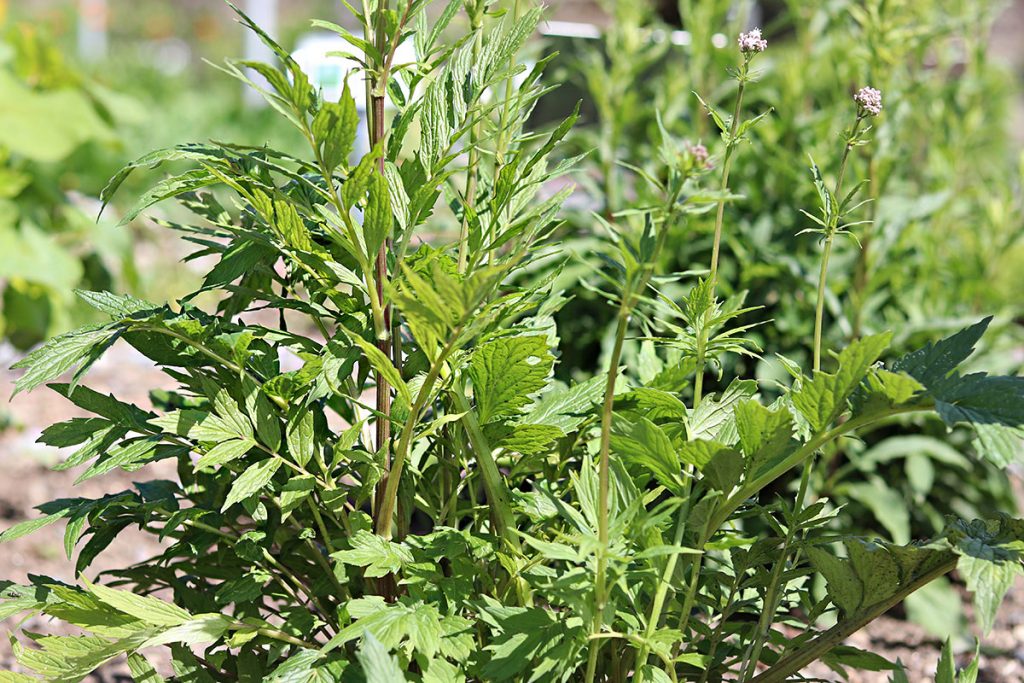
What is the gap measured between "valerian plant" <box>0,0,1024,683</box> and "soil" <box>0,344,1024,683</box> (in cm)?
84

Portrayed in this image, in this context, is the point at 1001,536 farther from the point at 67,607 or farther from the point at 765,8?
the point at 765,8

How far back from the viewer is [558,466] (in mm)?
1415

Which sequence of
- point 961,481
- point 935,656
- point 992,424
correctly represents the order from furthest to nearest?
point 961,481, point 935,656, point 992,424

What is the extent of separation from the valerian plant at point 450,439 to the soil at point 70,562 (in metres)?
0.84

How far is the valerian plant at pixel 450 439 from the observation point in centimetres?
112

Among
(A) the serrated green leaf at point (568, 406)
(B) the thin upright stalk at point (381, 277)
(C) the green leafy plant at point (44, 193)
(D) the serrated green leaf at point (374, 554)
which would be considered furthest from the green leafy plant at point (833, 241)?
(C) the green leafy plant at point (44, 193)

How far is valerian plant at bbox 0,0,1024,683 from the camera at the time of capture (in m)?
1.12

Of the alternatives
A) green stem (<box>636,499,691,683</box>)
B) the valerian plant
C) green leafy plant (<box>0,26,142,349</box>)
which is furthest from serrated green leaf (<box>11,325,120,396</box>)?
green leafy plant (<box>0,26,142,349</box>)

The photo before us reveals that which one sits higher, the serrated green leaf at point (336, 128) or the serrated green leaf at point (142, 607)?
the serrated green leaf at point (336, 128)

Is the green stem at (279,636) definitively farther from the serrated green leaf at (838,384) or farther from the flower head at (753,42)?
the flower head at (753,42)

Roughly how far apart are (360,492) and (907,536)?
170 cm

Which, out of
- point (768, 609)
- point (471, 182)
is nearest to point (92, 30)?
point (471, 182)

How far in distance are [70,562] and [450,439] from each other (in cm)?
158

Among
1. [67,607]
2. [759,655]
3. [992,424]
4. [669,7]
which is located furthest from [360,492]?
[669,7]
